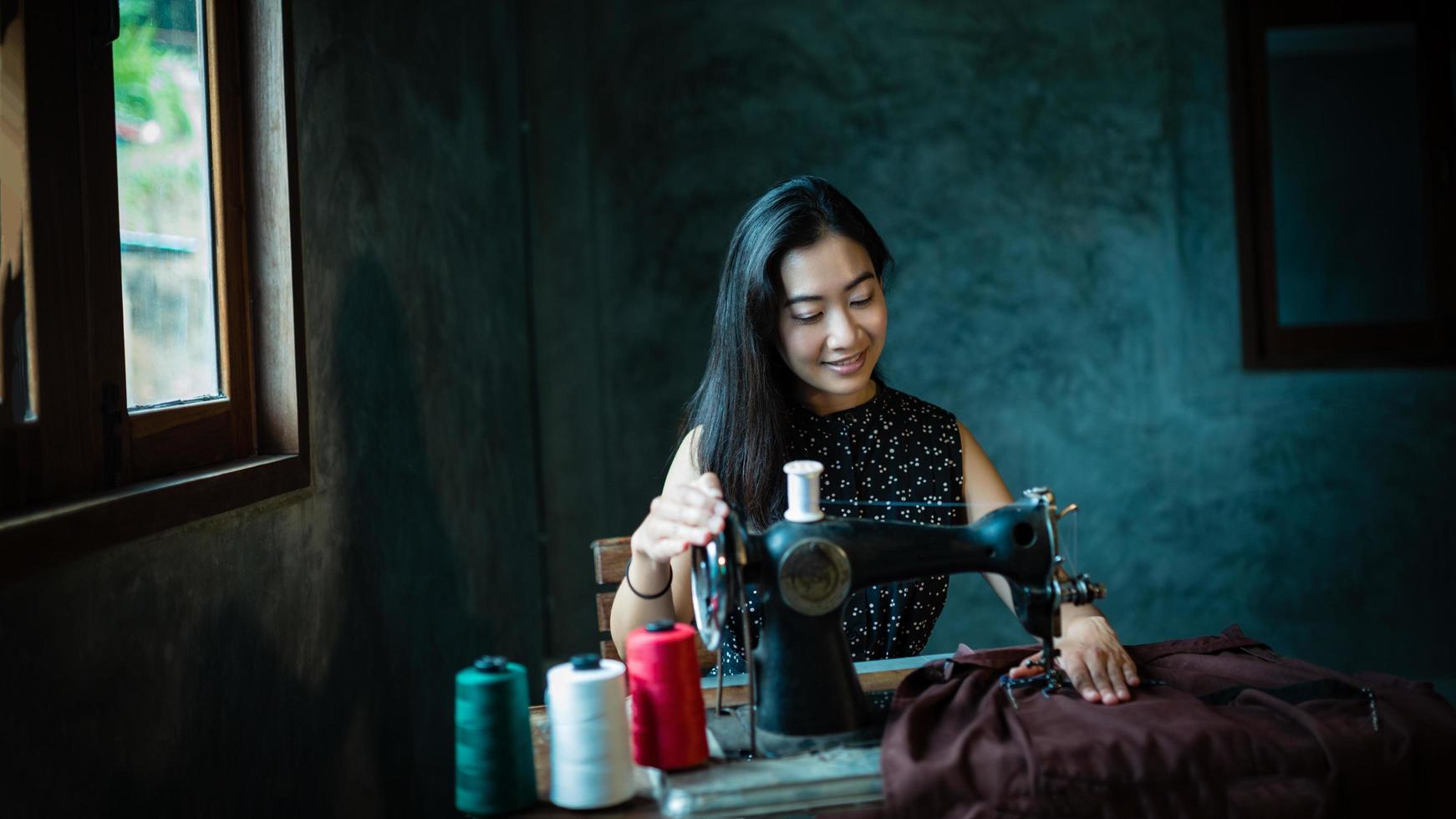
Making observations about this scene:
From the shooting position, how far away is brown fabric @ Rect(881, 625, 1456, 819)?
1125 millimetres

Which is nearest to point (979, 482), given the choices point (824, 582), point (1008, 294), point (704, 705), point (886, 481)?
point (886, 481)

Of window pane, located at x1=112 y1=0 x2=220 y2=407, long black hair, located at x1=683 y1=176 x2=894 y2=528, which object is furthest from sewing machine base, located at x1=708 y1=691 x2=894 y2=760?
window pane, located at x1=112 y1=0 x2=220 y2=407

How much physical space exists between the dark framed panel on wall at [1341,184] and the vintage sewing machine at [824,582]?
2848mm

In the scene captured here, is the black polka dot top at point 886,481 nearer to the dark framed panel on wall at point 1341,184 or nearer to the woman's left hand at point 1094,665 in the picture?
the woman's left hand at point 1094,665

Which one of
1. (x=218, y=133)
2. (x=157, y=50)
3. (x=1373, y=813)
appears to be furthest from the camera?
(x=218, y=133)

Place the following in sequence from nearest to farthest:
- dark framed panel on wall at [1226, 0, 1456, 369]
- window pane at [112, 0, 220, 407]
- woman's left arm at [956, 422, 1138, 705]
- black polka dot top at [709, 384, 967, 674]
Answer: woman's left arm at [956, 422, 1138, 705] < window pane at [112, 0, 220, 407] < black polka dot top at [709, 384, 967, 674] < dark framed panel on wall at [1226, 0, 1456, 369]

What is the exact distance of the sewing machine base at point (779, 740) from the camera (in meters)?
1.24

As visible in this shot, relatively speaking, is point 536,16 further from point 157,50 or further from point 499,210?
point 157,50

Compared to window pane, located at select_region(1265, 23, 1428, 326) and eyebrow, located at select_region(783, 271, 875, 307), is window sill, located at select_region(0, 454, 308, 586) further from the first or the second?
window pane, located at select_region(1265, 23, 1428, 326)

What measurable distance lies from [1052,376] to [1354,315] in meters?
1.03

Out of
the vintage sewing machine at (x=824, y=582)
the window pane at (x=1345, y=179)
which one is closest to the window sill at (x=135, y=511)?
the vintage sewing machine at (x=824, y=582)

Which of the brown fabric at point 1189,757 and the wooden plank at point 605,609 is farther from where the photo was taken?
the wooden plank at point 605,609

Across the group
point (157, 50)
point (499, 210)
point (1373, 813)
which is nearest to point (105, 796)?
point (157, 50)

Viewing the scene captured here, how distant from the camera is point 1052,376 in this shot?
3898mm
